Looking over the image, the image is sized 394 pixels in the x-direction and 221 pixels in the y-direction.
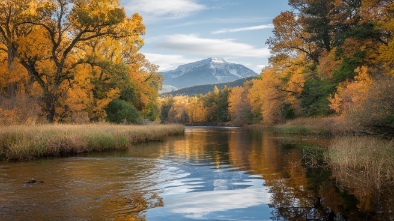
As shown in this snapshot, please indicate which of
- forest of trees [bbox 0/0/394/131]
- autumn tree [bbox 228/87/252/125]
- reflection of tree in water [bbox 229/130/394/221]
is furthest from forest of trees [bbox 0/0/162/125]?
autumn tree [bbox 228/87/252/125]

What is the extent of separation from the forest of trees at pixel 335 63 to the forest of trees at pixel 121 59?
94mm

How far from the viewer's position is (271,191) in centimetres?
1116

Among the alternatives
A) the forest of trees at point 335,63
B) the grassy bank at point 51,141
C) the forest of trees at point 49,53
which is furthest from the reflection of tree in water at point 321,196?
the forest of trees at point 49,53

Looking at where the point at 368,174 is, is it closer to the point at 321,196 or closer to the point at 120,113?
the point at 321,196

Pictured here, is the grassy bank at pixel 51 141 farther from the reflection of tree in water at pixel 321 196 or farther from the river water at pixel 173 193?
the reflection of tree in water at pixel 321 196

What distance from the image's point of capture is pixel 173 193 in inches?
437

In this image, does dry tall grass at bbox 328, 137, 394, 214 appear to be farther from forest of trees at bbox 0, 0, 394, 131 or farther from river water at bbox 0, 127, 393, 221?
forest of trees at bbox 0, 0, 394, 131

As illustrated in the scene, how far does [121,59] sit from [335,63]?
86.4 ft

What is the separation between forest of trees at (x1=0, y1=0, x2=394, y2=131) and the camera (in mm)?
26338

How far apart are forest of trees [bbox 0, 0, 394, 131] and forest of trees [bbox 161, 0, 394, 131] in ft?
0.31

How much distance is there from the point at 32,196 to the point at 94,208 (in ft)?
7.97

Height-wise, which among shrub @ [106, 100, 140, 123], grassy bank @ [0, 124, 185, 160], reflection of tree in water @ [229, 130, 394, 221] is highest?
shrub @ [106, 100, 140, 123]

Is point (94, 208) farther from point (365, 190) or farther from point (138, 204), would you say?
point (365, 190)

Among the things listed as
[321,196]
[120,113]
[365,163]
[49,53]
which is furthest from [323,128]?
[321,196]
